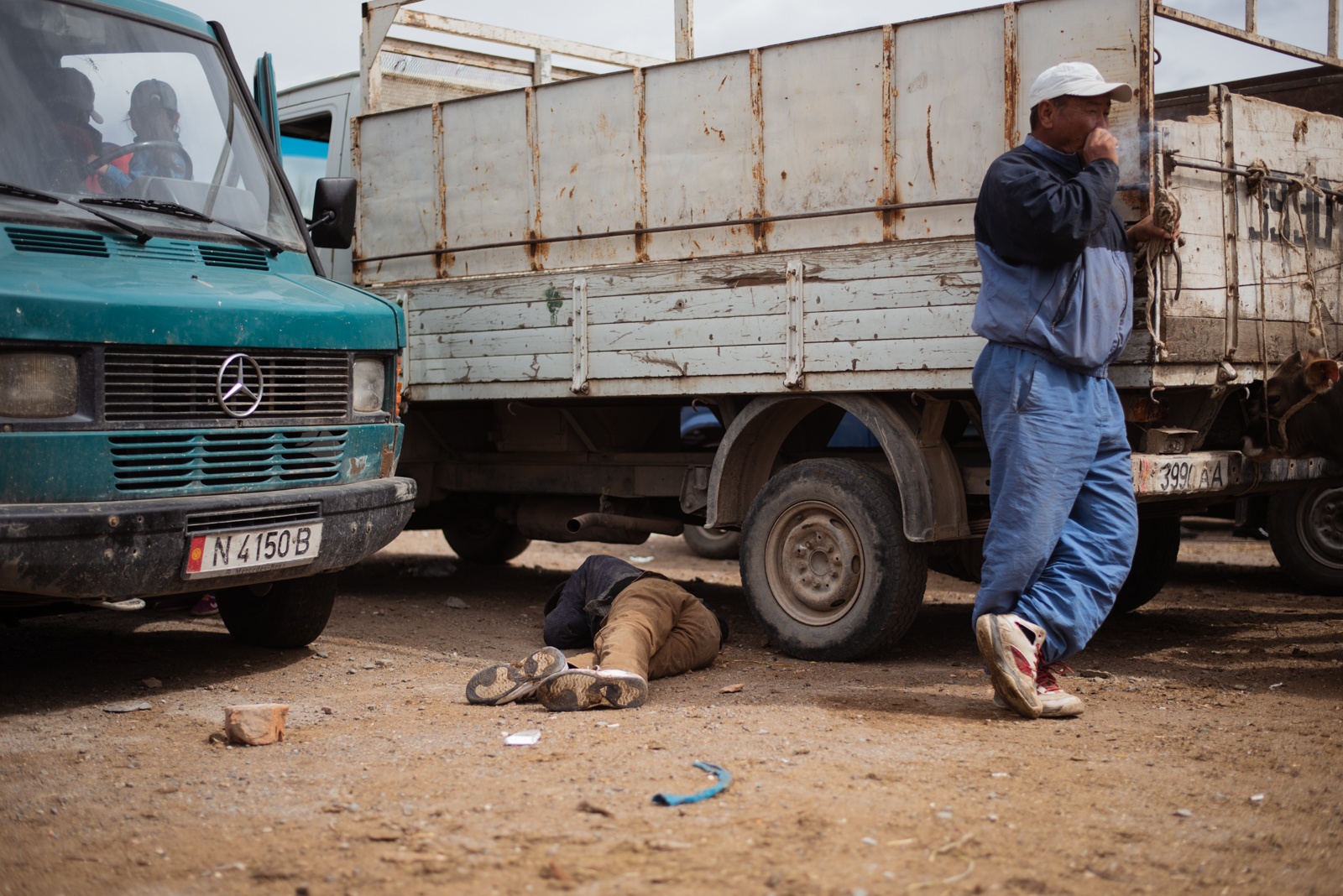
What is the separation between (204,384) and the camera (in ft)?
13.7

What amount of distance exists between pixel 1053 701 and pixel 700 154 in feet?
9.03

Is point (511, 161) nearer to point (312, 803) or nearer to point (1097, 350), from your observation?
point (1097, 350)

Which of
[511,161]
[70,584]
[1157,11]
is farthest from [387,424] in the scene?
[1157,11]

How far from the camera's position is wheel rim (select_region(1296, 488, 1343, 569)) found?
684 centimetres

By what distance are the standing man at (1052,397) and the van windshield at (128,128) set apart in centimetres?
286

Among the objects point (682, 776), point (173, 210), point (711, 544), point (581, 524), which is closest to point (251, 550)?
point (173, 210)

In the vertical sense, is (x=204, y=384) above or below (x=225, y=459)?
above

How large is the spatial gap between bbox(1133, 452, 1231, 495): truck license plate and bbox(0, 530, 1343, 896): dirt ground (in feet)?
2.36

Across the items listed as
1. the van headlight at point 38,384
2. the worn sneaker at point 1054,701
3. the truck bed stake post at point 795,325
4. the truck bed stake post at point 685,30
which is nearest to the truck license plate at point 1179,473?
the worn sneaker at point 1054,701

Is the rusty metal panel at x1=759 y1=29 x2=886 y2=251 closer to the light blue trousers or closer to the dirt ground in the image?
the light blue trousers

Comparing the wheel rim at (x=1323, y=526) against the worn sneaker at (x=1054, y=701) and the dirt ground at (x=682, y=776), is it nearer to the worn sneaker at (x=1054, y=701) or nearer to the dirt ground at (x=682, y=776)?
the dirt ground at (x=682, y=776)

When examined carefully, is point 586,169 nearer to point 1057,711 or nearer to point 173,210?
point 173,210

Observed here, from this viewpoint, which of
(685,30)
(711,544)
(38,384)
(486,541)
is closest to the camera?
(38,384)

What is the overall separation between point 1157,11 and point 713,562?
18.3ft
